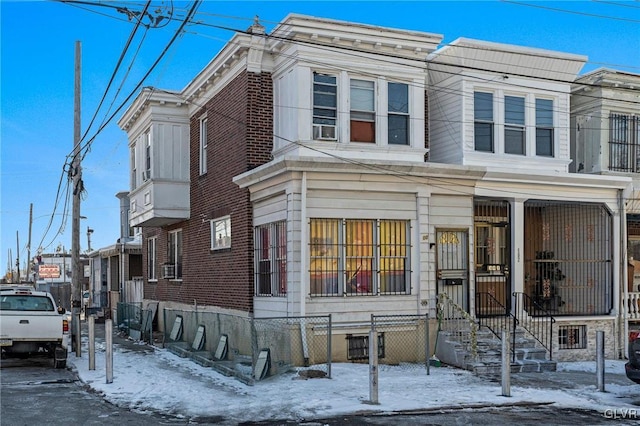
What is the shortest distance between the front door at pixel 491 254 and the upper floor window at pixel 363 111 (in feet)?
12.0

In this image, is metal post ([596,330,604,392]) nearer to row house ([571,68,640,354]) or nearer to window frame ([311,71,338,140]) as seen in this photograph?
window frame ([311,71,338,140])

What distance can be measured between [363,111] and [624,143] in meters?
9.12

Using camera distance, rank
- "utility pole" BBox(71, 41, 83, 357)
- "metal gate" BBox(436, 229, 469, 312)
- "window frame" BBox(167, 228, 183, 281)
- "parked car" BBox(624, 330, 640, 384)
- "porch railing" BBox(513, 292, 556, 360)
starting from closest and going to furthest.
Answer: "parked car" BBox(624, 330, 640, 384)
"metal gate" BBox(436, 229, 469, 312)
"porch railing" BBox(513, 292, 556, 360)
"utility pole" BBox(71, 41, 83, 357)
"window frame" BBox(167, 228, 183, 281)

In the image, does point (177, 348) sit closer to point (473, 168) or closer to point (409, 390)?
point (409, 390)

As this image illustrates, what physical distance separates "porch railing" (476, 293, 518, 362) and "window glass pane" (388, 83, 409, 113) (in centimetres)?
517

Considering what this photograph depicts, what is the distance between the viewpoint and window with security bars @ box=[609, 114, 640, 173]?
803 inches

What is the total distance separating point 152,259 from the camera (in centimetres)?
2606

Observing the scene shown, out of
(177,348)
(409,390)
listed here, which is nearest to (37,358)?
(177,348)

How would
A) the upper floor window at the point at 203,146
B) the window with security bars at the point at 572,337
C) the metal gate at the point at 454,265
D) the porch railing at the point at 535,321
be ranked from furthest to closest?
the upper floor window at the point at 203,146, the window with security bars at the point at 572,337, the porch railing at the point at 535,321, the metal gate at the point at 454,265

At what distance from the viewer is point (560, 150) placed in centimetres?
1867

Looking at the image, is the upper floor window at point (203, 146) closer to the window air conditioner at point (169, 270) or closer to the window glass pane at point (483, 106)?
the window air conditioner at point (169, 270)

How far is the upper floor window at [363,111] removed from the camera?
16.5 meters

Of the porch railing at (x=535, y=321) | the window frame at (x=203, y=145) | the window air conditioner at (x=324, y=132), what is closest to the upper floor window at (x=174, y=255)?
the window frame at (x=203, y=145)

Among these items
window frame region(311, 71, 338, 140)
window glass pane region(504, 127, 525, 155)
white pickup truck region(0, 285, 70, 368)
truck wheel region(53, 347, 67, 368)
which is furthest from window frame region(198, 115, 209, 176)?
window glass pane region(504, 127, 525, 155)
